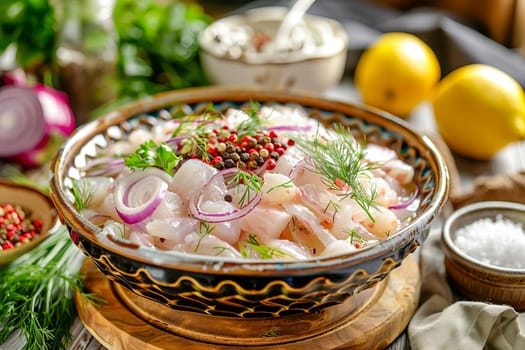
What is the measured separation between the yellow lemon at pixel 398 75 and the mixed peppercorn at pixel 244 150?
1.38 m

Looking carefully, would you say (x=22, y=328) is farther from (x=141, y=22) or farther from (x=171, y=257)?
(x=141, y=22)

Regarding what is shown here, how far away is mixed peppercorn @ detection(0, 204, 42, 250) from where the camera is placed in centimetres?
204

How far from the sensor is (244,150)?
175cm

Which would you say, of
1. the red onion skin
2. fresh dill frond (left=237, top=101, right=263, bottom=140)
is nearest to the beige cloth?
fresh dill frond (left=237, top=101, right=263, bottom=140)

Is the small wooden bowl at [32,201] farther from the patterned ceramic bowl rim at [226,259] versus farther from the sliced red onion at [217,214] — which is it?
the sliced red onion at [217,214]

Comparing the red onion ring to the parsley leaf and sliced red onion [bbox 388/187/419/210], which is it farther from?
sliced red onion [bbox 388/187/419/210]

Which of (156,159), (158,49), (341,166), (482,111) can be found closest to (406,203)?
(341,166)

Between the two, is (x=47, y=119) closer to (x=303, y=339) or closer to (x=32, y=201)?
(x=32, y=201)

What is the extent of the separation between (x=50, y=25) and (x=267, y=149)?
187 centimetres

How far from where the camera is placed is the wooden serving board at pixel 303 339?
165 centimetres

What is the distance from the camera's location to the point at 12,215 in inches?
82.7

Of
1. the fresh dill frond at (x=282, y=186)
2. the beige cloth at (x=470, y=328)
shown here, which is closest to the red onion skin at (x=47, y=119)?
the fresh dill frond at (x=282, y=186)

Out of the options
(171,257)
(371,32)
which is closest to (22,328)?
(171,257)

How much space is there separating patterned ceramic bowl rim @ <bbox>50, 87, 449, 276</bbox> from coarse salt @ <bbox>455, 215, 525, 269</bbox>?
0.30m
